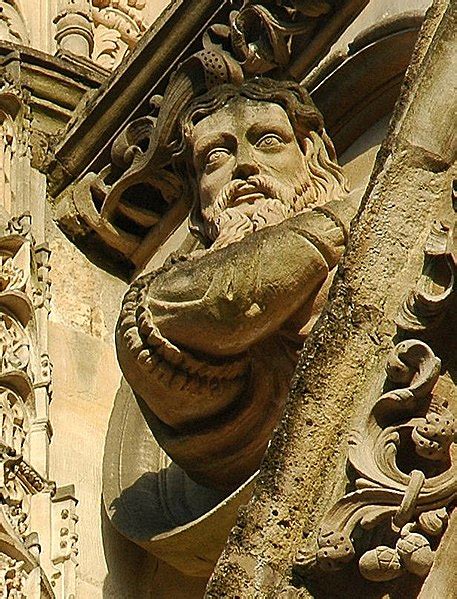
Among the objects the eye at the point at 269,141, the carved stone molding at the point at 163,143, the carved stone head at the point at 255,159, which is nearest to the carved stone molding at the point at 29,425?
the carved stone molding at the point at 163,143

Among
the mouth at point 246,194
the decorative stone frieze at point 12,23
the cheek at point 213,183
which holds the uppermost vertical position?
the mouth at point 246,194

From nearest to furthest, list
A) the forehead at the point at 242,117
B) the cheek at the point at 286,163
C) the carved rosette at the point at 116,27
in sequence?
the cheek at the point at 286,163 < the forehead at the point at 242,117 < the carved rosette at the point at 116,27

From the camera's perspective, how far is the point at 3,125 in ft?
25.7

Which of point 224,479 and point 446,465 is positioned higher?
point 446,465

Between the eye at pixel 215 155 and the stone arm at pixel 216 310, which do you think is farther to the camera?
the eye at pixel 215 155

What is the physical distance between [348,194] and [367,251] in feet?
4.68

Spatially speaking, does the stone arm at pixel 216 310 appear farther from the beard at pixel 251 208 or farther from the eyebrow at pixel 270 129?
the eyebrow at pixel 270 129

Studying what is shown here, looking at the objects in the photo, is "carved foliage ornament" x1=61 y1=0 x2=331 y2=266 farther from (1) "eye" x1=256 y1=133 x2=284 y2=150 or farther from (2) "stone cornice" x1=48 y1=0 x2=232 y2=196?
(1) "eye" x1=256 y1=133 x2=284 y2=150

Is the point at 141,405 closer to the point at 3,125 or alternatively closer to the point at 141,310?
the point at 141,310

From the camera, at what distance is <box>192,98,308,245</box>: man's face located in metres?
6.65

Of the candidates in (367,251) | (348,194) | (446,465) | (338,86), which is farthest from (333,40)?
(446,465)

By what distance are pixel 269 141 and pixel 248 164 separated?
0.30 ft

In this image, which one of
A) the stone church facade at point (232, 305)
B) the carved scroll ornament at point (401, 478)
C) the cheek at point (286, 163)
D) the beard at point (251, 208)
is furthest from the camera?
the cheek at point (286, 163)

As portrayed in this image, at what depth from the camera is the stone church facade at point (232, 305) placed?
4965 millimetres
